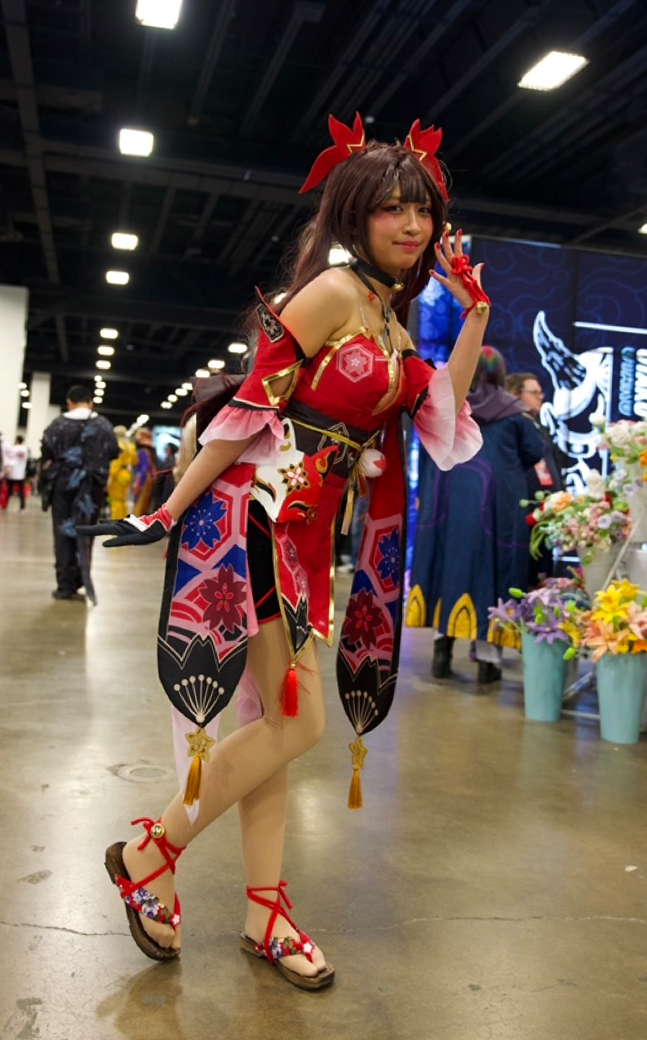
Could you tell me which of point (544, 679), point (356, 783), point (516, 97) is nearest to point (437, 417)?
point (356, 783)

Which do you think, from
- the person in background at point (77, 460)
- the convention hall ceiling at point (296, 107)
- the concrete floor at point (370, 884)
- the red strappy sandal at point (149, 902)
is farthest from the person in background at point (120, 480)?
the red strappy sandal at point (149, 902)

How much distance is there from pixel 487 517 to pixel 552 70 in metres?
3.57

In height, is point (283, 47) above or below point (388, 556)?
above

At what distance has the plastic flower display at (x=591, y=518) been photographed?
4.34 m

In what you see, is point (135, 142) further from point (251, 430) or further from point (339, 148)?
point (251, 430)

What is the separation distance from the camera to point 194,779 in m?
1.90

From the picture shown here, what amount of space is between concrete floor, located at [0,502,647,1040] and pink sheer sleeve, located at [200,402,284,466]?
0.93m

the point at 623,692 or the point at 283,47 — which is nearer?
the point at 623,692

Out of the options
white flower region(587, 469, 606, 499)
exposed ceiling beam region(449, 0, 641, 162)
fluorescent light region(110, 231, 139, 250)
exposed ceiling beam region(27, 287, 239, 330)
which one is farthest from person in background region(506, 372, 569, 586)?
exposed ceiling beam region(27, 287, 239, 330)

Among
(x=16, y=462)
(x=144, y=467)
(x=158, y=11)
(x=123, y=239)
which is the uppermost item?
(x=123, y=239)

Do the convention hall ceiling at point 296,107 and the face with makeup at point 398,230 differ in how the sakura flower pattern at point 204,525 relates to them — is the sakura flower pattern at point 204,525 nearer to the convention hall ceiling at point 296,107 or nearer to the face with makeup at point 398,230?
the face with makeup at point 398,230

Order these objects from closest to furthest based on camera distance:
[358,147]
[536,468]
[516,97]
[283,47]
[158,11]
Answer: [358,147]
[536,468]
[158,11]
[283,47]
[516,97]

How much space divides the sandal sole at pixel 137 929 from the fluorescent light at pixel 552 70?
620 centimetres

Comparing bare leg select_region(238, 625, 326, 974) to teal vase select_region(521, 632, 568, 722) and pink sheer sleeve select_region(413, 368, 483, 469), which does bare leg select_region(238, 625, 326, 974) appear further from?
teal vase select_region(521, 632, 568, 722)
